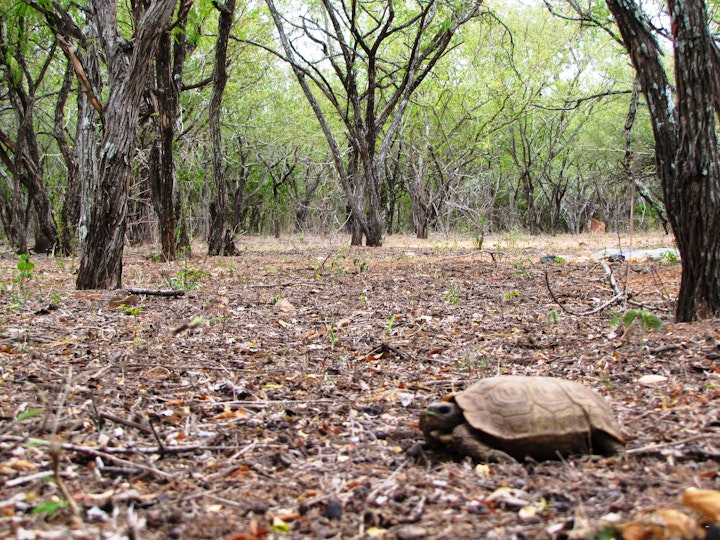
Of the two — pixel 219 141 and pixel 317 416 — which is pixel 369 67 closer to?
pixel 219 141

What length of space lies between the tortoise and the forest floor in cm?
8

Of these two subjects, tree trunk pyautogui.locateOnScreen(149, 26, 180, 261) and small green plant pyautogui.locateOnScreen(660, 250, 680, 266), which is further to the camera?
tree trunk pyautogui.locateOnScreen(149, 26, 180, 261)

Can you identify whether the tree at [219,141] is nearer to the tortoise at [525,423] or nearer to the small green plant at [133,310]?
the small green plant at [133,310]

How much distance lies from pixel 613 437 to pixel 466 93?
65.0 feet

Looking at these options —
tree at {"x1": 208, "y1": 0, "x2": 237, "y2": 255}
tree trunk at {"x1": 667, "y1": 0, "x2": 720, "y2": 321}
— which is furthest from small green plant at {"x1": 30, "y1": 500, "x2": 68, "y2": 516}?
tree at {"x1": 208, "y1": 0, "x2": 237, "y2": 255}

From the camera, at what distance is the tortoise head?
273cm

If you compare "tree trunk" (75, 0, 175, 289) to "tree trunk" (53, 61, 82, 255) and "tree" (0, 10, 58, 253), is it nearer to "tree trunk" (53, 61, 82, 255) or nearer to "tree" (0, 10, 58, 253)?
"tree trunk" (53, 61, 82, 255)

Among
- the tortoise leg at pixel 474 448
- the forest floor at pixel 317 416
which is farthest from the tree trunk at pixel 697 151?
the tortoise leg at pixel 474 448

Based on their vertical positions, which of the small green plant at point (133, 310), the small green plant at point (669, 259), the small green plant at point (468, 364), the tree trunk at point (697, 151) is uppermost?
the tree trunk at point (697, 151)

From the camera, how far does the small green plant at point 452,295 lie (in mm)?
6440

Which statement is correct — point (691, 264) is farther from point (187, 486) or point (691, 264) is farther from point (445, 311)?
point (187, 486)

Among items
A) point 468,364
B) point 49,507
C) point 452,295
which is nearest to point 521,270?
point 452,295

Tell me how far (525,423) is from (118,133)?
542cm

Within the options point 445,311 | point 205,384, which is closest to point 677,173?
point 445,311
